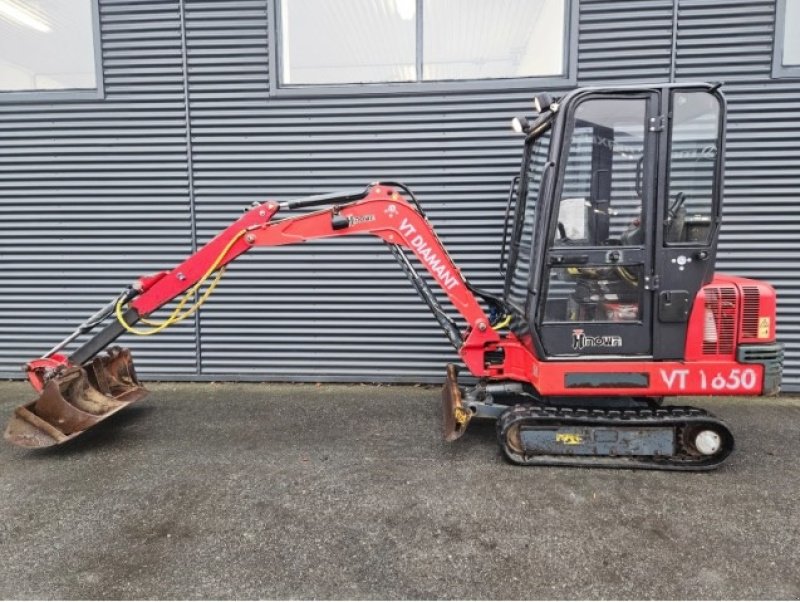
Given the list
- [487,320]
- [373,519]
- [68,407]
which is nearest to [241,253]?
[68,407]

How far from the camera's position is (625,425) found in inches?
149

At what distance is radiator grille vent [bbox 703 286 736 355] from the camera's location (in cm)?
371

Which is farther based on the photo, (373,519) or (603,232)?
(603,232)

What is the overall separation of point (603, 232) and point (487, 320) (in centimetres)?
115

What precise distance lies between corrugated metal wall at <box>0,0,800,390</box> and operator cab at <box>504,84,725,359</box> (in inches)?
78.9

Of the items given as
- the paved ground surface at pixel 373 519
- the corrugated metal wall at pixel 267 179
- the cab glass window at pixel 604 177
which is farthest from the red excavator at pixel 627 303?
the corrugated metal wall at pixel 267 179

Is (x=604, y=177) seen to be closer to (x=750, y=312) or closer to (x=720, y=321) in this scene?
(x=720, y=321)

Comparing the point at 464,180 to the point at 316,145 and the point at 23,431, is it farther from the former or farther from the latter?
the point at 23,431

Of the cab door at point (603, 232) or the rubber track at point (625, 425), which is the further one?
the rubber track at point (625, 425)

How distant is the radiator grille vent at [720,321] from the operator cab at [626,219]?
0.44 feet

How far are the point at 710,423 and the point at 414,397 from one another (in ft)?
9.02

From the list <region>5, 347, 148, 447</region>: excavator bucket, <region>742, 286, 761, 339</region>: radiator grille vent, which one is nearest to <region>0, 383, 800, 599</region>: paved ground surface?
<region>5, 347, 148, 447</region>: excavator bucket

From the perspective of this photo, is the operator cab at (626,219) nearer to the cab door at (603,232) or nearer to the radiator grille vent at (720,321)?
the cab door at (603,232)

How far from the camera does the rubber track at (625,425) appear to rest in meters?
3.75
